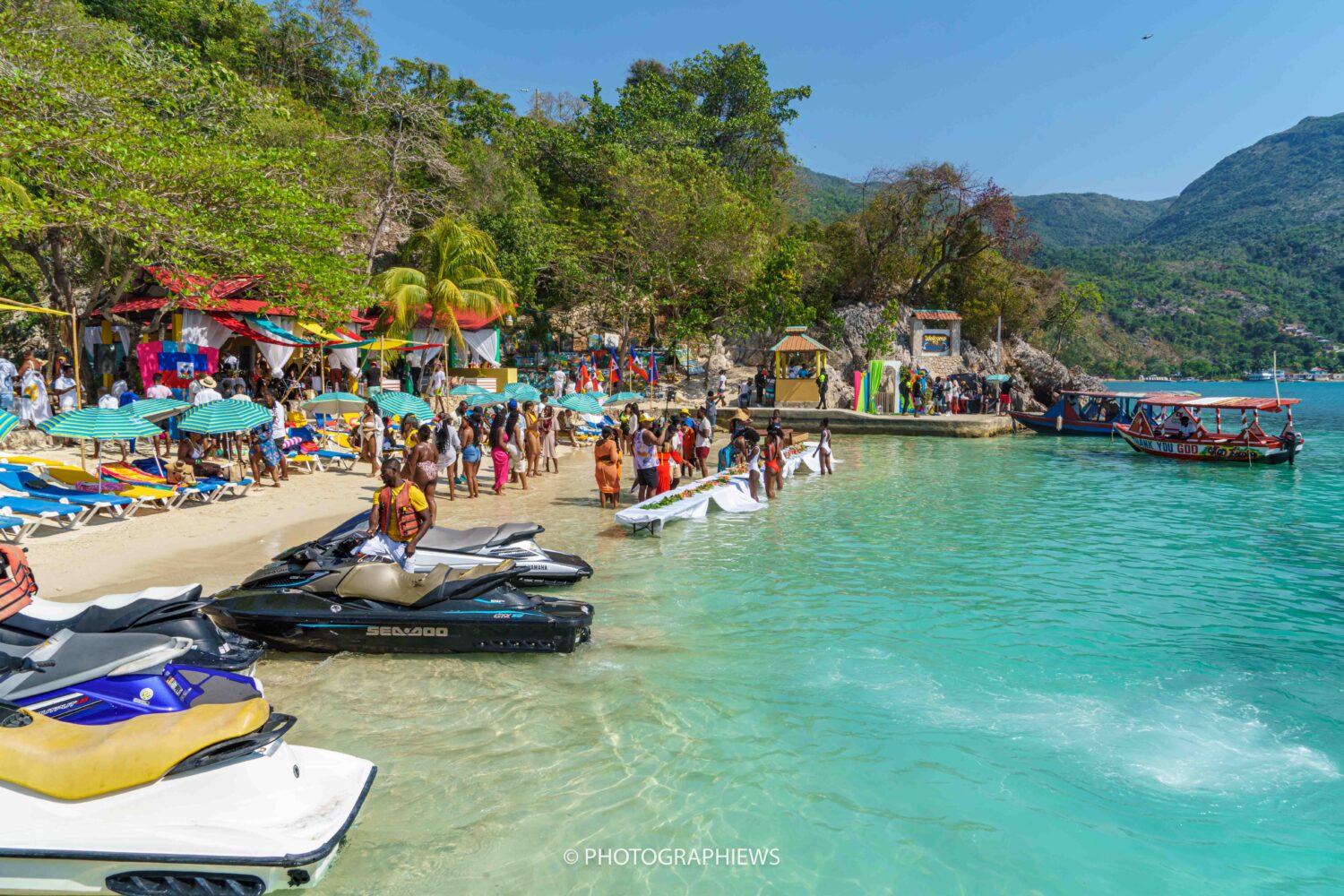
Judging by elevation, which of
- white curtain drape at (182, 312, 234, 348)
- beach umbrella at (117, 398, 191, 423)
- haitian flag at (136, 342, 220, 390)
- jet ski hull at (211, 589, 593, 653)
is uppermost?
white curtain drape at (182, 312, 234, 348)

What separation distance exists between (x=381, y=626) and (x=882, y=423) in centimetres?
2713

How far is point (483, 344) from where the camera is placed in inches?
1251

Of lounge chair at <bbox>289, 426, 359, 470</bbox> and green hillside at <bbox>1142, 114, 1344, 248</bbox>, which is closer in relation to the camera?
lounge chair at <bbox>289, 426, 359, 470</bbox>

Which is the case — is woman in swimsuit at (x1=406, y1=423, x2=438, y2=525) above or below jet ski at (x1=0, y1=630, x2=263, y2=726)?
above

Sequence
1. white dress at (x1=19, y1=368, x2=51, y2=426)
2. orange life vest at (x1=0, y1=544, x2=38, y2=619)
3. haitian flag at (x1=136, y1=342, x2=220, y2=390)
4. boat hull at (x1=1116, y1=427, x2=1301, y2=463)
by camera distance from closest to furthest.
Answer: orange life vest at (x1=0, y1=544, x2=38, y2=619) < white dress at (x1=19, y1=368, x2=51, y2=426) < haitian flag at (x1=136, y1=342, x2=220, y2=390) < boat hull at (x1=1116, y1=427, x2=1301, y2=463)

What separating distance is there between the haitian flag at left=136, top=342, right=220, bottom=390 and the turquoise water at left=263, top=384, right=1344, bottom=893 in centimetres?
1547

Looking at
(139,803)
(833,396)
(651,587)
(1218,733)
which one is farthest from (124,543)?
(833,396)

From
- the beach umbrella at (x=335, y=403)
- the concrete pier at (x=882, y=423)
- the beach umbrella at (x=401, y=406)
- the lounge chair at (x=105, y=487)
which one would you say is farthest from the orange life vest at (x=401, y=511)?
the concrete pier at (x=882, y=423)

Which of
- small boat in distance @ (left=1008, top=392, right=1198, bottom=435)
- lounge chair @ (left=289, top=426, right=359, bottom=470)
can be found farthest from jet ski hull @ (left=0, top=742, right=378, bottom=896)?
small boat in distance @ (left=1008, top=392, right=1198, bottom=435)

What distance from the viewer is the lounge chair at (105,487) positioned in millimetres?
12367

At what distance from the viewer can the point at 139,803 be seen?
4.08 m

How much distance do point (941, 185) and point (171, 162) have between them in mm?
34324

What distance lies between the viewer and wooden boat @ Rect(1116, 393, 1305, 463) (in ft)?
77.9

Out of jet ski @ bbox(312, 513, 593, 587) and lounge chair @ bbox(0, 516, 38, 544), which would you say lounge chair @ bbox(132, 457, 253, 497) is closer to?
lounge chair @ bbox(0, 516, 38, 544)
